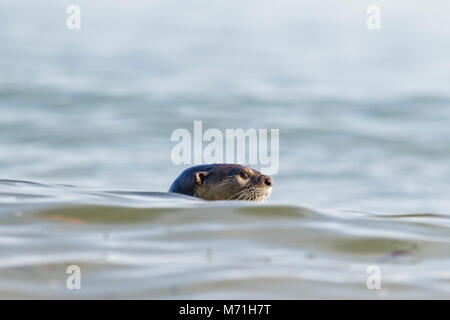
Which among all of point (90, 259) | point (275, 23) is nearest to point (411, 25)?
point (275, 23)

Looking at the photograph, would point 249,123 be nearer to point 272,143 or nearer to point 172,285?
point 272,143

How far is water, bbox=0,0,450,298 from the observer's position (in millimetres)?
5379

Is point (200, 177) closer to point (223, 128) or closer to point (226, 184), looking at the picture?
point (226, 184)

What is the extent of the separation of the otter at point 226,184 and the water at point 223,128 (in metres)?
0.53

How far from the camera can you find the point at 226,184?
8.30 metres

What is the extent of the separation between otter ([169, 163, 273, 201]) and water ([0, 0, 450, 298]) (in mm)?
526

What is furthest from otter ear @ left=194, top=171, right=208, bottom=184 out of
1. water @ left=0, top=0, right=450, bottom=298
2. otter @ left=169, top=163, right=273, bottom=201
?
water @ left=0, top=0, right=450, bottom=298

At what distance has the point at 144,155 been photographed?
64.4ft

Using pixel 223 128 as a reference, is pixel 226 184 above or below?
below

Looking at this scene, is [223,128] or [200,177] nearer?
[200,177]

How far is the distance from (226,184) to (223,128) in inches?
575

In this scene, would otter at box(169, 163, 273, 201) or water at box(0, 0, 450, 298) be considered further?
otter at box(169, 163, 273, 201)

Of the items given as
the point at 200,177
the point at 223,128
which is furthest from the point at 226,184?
the point at 223,128

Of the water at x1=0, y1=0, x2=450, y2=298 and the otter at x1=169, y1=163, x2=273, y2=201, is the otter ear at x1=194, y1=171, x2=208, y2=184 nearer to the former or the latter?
the otter at x1=169, y1=163, x2=273, y2=201
